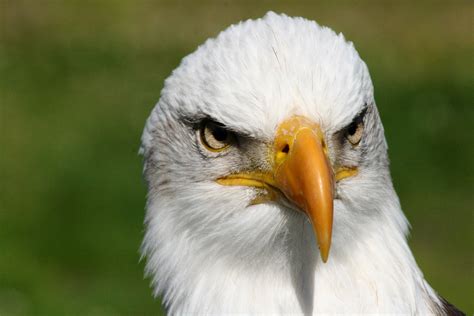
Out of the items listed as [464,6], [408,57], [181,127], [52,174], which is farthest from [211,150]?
[464,6]

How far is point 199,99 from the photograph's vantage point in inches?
151

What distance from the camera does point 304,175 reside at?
136 inches

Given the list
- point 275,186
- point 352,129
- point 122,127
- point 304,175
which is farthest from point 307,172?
point 122,127

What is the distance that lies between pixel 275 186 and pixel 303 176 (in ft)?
0.89

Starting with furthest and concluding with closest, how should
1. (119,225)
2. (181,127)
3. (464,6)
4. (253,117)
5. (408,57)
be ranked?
1. (464,6)
2. (408,57)
3. (119,225)
4. (181,127)
5. (253,117)

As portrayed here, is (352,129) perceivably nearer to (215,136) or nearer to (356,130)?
(356,130)

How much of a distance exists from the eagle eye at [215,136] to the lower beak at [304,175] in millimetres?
133

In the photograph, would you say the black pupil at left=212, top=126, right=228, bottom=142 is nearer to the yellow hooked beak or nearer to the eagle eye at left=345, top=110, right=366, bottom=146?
the yellow hooked beak

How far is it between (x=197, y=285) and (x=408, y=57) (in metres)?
9.06

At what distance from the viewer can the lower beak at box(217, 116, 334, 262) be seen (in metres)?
3.39

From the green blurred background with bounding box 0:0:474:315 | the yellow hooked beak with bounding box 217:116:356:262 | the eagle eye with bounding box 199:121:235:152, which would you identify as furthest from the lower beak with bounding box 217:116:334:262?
the green blurred background with bounding box 0:0:474:315

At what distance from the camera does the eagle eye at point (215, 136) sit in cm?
381

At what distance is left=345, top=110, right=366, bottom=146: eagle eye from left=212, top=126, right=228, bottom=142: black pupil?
46 cm

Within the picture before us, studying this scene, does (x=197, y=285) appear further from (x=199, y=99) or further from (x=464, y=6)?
(x=464, y=6)
